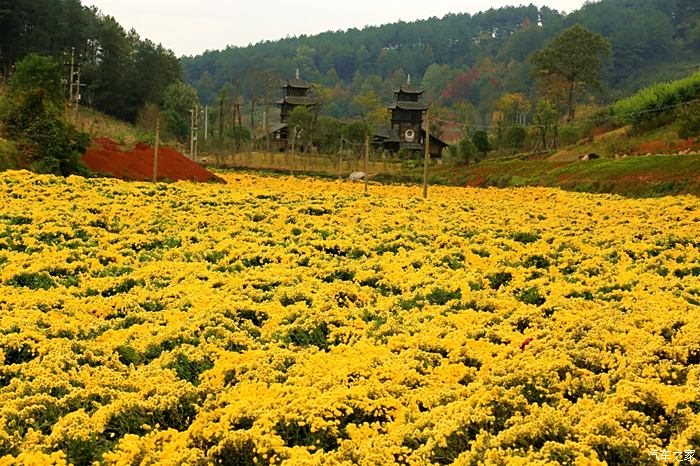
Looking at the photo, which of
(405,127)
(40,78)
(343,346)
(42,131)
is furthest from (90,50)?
(343,346)

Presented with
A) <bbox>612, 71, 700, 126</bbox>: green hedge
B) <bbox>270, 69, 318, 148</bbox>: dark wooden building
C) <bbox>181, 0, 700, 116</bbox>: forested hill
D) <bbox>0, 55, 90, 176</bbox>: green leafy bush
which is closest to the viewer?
<bbox>0, 55, 90, 176</bbox>: green leafy bush

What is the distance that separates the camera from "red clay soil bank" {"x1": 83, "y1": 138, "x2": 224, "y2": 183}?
1502 inches

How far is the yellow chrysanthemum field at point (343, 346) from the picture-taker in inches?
263

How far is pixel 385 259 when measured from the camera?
1644cm

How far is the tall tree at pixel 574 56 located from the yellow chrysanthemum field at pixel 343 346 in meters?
68.4

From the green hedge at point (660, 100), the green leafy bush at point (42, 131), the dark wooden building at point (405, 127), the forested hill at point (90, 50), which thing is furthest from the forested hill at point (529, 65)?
the green leafy bush at point (42, 131)

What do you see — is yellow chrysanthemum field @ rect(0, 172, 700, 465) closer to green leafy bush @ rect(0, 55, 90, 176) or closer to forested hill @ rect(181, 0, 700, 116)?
green leafy bush @ rect(0, 55, 90, 176)

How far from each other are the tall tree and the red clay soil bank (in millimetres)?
54755

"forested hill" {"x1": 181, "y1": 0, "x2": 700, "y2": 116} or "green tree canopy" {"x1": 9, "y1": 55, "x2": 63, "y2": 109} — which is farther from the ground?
"forested hill" {"x1": 181, "y1": 0, "x2": 700, "y2": 116}

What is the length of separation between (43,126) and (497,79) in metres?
139

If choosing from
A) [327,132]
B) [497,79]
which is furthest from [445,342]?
[497,79]

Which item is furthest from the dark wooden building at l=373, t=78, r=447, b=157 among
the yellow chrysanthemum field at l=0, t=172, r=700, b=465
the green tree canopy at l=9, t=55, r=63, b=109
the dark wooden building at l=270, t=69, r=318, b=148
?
the yellow chrysanthemum field at l=0, t=172, r=700, b=465

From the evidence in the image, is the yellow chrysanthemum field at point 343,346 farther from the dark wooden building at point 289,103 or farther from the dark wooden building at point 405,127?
the dark wooden building at point 289,103

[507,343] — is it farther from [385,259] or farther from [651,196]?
[651,196]
